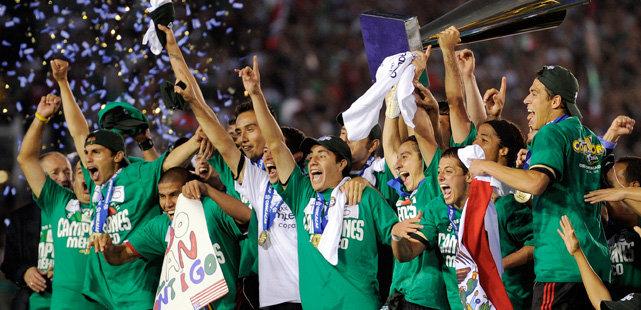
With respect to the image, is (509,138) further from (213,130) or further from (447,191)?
(213,130)

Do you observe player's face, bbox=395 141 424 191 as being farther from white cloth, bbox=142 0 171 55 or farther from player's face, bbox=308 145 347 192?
white cloth, bbox=142 0 171 55

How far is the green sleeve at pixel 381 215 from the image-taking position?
5.48 m

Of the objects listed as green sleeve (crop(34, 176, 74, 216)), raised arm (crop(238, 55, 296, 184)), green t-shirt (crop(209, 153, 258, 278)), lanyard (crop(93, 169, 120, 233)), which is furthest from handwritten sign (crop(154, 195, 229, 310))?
green sleeve (crop(34, 176, 74, 216))

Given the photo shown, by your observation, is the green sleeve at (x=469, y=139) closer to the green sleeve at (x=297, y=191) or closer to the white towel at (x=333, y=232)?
the white towel at (x=333, y=232)

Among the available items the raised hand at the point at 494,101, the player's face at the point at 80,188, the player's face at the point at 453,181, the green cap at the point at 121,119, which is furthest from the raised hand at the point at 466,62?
the player's face at the point at 80,188

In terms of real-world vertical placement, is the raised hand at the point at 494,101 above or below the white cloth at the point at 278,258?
above

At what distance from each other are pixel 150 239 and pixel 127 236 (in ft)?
0.68

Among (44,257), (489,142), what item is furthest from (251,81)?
(44,257)

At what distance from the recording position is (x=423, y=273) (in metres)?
5.35

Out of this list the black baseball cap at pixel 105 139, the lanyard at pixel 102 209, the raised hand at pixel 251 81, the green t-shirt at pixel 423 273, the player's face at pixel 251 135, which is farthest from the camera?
the black baseball cap at pixel 105 139

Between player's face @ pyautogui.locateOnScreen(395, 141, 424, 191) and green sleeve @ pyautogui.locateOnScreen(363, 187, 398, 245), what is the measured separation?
0.57ft

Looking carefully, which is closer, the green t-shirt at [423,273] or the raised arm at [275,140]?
the green t-shirt at [423,273]

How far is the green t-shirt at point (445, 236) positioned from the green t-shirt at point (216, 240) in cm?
134

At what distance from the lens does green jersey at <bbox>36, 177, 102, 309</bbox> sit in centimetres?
679
